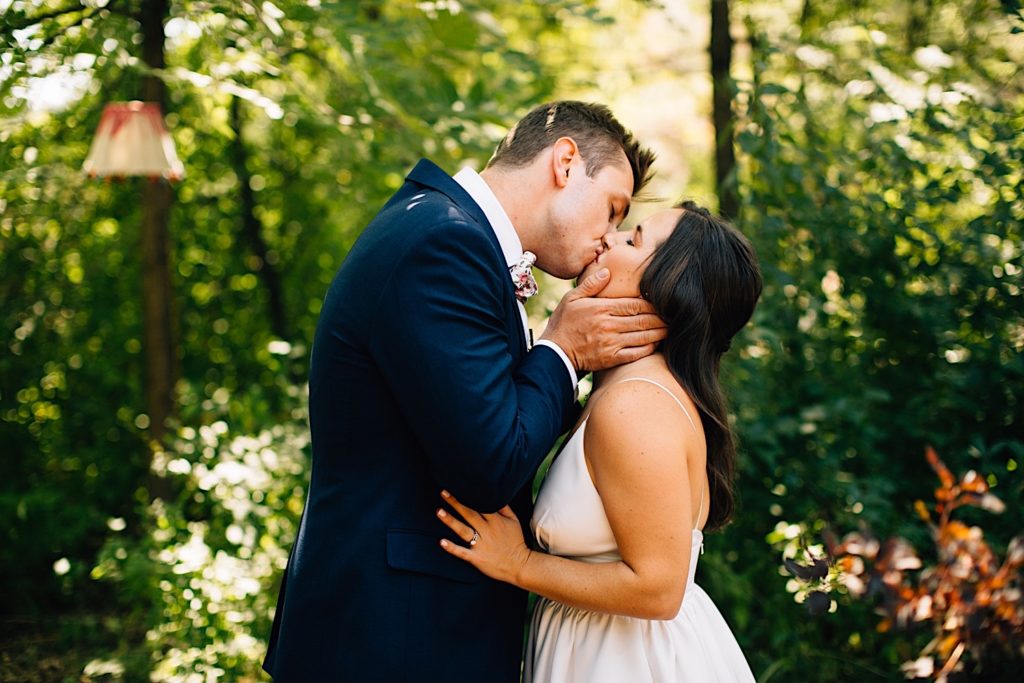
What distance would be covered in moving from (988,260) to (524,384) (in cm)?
263

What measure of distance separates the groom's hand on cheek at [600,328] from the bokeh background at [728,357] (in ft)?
3.70

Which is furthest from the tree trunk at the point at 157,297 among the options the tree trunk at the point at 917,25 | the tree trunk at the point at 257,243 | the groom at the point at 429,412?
the tree trunk at the point at 917,25

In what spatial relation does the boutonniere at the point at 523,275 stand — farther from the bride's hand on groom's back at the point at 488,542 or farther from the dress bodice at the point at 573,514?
the bride's hand on groom's back at the point at 488,542

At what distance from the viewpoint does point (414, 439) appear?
2.02 metres

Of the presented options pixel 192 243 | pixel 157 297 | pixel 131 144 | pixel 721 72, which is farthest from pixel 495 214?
pixel 192 243

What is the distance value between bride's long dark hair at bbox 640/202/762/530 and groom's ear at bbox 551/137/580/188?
1.02 ft

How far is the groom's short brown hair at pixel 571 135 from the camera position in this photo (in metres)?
2.38

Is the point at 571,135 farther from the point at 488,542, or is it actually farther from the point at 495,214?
the point at 488,542

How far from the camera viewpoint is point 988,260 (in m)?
3.75

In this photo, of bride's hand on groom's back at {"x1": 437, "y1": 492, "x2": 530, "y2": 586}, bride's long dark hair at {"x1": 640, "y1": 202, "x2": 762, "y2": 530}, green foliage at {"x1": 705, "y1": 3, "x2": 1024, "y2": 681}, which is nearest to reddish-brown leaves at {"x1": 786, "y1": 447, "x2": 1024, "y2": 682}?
green foliage at {"x1": 705, "y1": 3, "x2": 1024, "y2": 681}

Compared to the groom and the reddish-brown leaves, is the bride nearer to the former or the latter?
the groom

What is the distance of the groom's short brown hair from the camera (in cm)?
238

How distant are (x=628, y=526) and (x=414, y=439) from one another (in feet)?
1.69

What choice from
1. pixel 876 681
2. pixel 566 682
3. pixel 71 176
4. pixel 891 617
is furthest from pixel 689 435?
pixel 71 176
